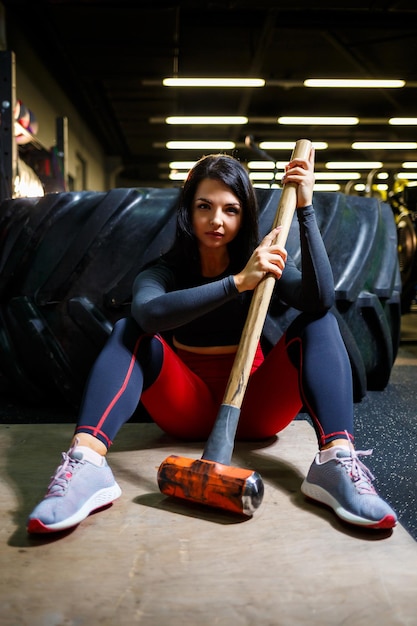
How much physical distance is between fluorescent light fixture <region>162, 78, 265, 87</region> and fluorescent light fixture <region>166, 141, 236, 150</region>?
2888 mm

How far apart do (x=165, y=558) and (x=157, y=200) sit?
3.62 feet

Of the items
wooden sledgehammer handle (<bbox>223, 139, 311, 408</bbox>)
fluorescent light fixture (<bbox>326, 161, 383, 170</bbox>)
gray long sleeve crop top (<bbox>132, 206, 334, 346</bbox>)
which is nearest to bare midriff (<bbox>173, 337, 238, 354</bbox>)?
gray long sleeve crop top (<bbox>132, 206, 334, 346</bbox>)

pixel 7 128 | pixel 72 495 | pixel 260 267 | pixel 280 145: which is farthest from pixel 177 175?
pixel 72 495

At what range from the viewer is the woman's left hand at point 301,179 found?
118 cm

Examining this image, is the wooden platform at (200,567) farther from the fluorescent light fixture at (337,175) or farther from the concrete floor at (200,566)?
the fluorescent light fixture at (337,175)

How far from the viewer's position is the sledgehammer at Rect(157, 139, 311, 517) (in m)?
0.92

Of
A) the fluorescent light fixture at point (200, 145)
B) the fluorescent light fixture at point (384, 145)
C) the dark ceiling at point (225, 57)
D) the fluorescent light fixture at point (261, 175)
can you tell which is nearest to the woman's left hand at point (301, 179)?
the dark ceiling at point (225, 57)

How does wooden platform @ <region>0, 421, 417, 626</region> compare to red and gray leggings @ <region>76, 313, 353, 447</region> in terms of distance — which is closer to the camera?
wooden platform @ <region>0, 421, 417, 626</region>

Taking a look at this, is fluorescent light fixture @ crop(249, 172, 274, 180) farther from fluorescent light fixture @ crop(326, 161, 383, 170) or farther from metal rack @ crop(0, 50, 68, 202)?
metal rack @ crop(0, 50, 68, 202)

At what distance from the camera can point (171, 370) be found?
46.4 inches

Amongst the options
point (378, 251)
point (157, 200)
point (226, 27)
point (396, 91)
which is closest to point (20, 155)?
point (226, 27)

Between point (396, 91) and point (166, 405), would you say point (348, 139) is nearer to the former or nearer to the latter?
point (396, 91)

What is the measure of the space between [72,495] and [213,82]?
20.0 ft

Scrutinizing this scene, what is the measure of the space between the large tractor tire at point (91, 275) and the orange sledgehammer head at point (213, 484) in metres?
0.67
